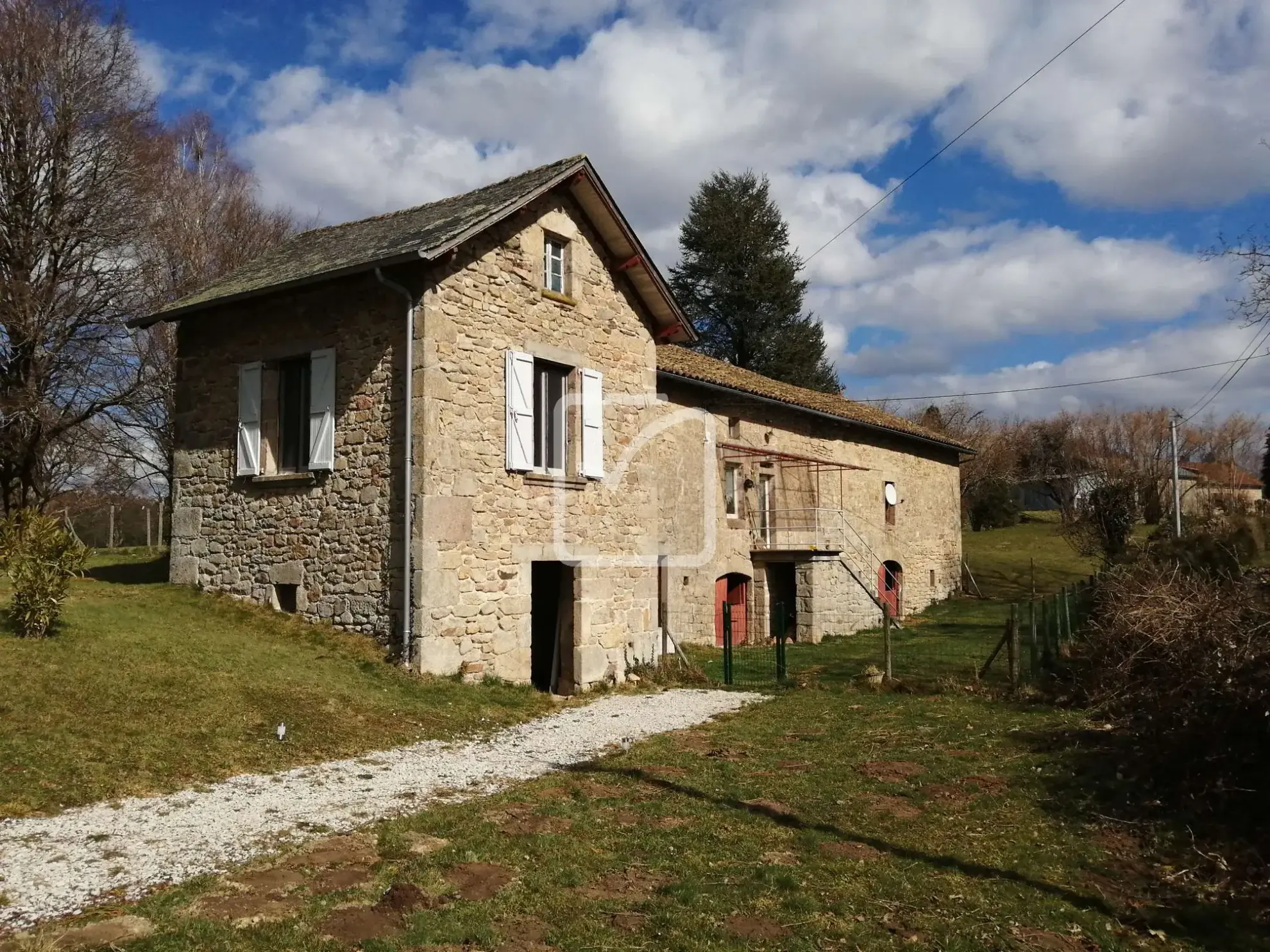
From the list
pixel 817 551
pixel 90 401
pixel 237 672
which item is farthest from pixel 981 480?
pixel 237 672

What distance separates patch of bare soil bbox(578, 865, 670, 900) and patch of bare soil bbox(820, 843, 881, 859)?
3.79 feet

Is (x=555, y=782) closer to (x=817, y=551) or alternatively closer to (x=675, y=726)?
(x=675, y=726)

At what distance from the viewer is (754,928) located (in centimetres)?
450

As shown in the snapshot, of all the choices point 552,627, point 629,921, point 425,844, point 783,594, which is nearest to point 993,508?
point 783,594

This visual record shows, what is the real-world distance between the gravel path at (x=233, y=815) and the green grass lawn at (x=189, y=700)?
0.32m

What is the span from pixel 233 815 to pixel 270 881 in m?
1.45

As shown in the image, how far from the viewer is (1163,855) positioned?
5.80m

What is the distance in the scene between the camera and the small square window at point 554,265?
12891mm

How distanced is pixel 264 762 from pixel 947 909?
5259 millimetres

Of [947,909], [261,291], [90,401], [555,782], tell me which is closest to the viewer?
[947,909]

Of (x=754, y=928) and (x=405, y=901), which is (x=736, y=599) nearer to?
(x=754, y=928)

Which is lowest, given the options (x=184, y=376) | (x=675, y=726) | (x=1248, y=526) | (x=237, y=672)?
(x=675, y=726)

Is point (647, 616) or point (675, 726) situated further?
point (647, 616)

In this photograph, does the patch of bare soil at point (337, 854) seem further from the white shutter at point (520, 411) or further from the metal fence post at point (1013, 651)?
the metal fence post at point (1013, 651)
